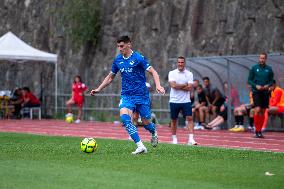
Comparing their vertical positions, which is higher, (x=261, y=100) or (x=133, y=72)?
(x=133, y=72)

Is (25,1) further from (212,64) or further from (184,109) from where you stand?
(184,109)

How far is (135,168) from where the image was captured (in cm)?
1288

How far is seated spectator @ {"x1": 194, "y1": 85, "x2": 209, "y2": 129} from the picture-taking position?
2917 cm

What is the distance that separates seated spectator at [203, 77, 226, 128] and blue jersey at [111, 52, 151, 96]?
1299 centimetres

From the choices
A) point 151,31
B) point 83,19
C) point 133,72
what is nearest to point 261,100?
point 133,72

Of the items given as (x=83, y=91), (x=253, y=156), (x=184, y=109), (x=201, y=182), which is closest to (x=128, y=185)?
(x=201, y=182)

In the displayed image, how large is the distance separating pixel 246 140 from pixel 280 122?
217 inches

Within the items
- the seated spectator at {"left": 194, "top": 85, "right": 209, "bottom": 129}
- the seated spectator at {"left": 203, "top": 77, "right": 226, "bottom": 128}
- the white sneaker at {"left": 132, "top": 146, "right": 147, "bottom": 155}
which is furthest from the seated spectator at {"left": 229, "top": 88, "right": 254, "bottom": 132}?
the white sneaker at {"left": 132, "top": 146, "right": 147, "bottom": 155}

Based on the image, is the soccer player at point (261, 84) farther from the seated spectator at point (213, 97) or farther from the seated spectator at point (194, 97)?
the seated spectator at point (194, 97)

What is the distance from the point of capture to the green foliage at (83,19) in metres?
38.7

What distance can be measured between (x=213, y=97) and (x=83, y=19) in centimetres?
1184

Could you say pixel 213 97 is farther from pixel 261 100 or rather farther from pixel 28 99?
pixel 28 99

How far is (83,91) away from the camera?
35594 millimetres

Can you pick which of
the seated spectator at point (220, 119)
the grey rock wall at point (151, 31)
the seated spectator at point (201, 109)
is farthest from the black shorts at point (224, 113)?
the grey rock wall at point (151, 31)
